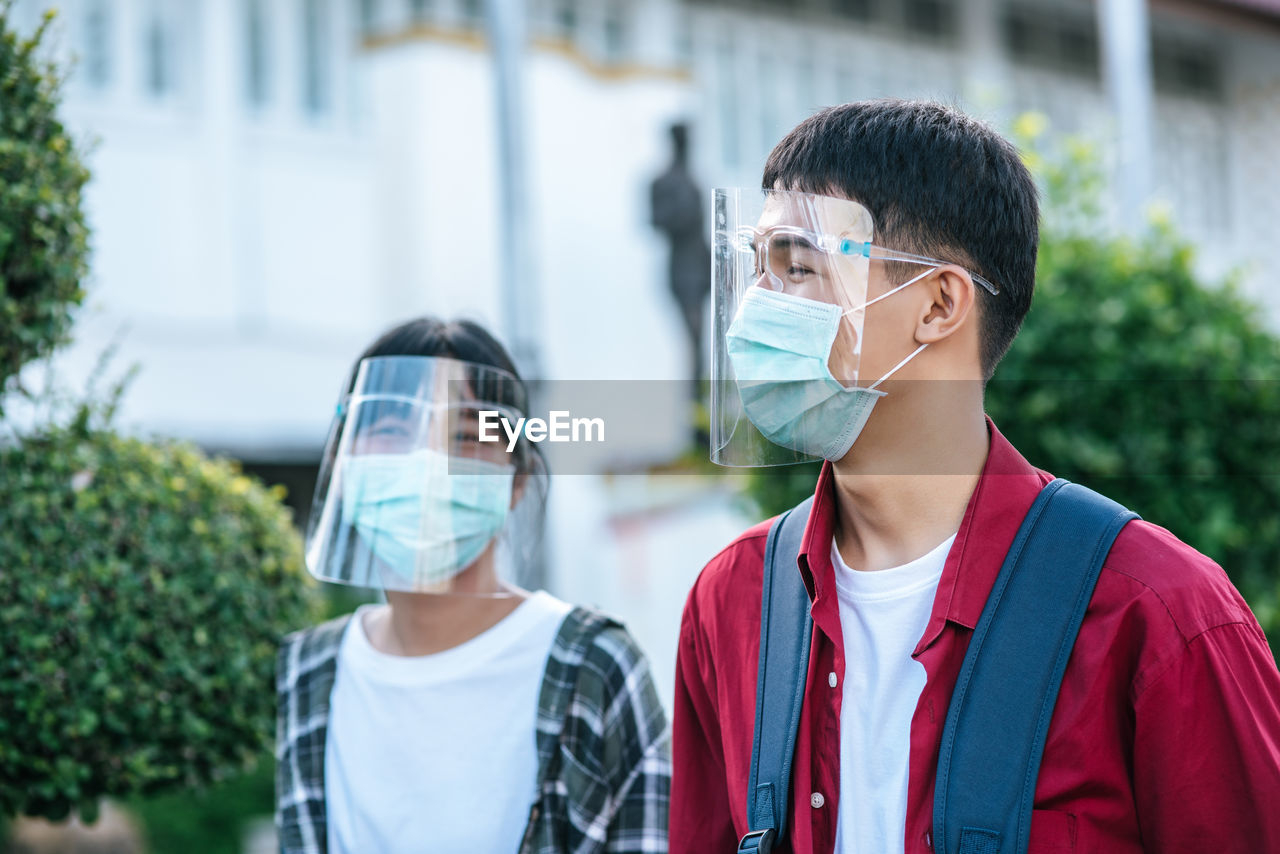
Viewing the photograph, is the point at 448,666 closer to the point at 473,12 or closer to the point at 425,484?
the point at 425,484

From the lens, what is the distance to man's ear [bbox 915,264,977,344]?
2.02 metres

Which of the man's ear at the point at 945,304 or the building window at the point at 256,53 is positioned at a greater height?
the building window at the point at 256,53

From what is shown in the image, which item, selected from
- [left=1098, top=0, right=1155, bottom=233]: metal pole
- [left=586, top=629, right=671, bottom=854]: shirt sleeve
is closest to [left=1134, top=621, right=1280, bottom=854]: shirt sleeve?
[left=586, top=629, right=671, bottom=854]: shirt sleeve

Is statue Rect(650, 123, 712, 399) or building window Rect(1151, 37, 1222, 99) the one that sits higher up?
building window Rect(1151, 37, 1222, 99)

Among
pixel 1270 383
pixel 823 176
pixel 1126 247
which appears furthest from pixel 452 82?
pixel 823 176

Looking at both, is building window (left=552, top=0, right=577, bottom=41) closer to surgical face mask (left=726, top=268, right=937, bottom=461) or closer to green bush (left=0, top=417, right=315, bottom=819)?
green bush (left=0, top=417, right=315, bottom=819)

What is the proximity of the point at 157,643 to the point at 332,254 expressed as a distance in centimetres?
812

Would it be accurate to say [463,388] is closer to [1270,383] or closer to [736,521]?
[1270,383]

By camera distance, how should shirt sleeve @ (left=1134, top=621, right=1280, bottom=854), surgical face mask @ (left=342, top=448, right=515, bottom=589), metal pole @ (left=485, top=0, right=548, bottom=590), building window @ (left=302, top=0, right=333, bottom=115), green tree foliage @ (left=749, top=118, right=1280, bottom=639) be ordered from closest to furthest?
shirt sleeve @ (left=1134, top=621, right=1280, bottom=854) < surgical face mask @ (left=342, top=448, right=515, bottom=589) < green tree foliage @ (left=749, top=118, right=1280, bottom=639) < metal pole @ (left=485, top=0, right=548, bottom=590) < building window @ (left=302, top=0, right=333, bottom=115)

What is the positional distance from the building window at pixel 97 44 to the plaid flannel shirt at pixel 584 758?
8618 millimetres

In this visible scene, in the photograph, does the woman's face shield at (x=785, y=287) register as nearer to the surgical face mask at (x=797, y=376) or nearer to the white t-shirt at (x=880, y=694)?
the surgical face mask at (x=797, y=376)

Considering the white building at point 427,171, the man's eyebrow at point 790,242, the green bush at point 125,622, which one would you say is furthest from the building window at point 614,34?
the man's eyebrow at point 790,242

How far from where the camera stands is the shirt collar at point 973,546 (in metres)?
1.86

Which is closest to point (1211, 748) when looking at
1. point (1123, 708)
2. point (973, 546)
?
point (1123, 708)
